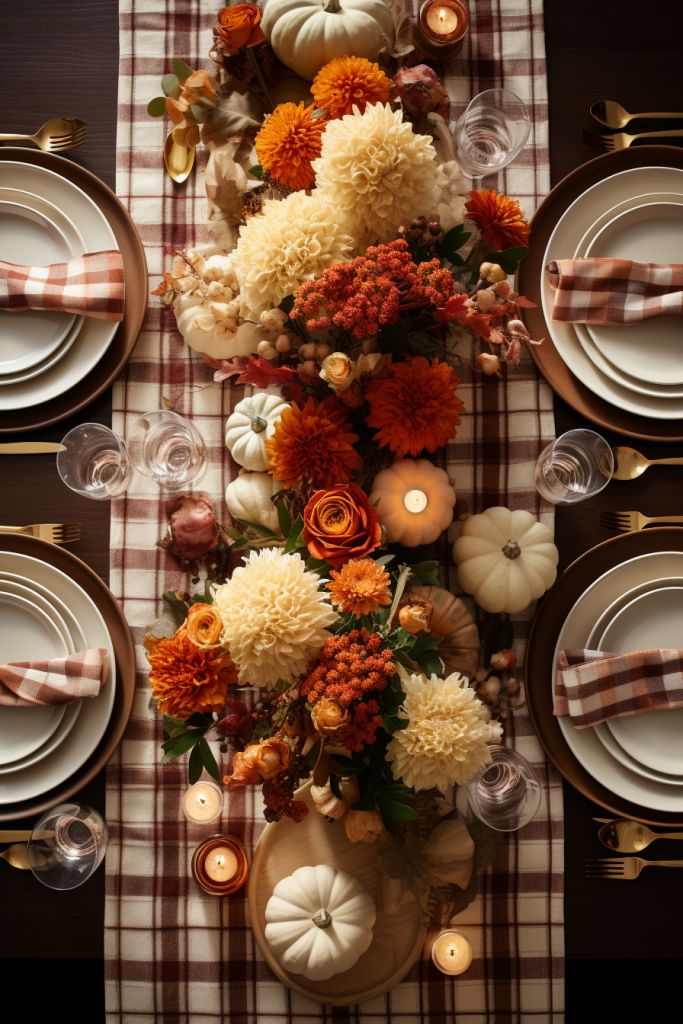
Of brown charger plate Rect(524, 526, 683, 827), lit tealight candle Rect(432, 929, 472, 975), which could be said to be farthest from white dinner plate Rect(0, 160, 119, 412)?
lit tealight candle Rect(432, 929, 472, 975)

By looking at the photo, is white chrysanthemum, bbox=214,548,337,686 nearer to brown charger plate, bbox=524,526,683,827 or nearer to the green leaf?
brown charger plate, bbox=524,526,683,827

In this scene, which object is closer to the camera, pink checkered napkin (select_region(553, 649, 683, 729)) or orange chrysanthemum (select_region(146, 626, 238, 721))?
orange chrysanthemum (select_region(146, 626, 238, 721))

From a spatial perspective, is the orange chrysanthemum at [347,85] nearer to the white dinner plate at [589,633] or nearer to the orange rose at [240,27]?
the orange rose at [240,27]

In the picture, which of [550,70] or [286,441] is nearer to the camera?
[286,441]

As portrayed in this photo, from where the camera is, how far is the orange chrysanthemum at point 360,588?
0.99 meters

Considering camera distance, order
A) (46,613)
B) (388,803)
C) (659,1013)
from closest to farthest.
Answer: (388,803)
(46,613)
(659,1013)

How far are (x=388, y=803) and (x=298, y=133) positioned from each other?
100 cm

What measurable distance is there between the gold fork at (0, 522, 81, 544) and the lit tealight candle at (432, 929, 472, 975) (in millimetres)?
947

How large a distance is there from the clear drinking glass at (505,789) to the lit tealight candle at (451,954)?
240 mm

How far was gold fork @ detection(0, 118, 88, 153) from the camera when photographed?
1.47 metres

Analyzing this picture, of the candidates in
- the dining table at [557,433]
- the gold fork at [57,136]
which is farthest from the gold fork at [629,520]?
the gold fork at [57,136]

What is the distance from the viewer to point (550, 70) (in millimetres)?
1507

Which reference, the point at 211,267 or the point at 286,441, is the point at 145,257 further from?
the point at 286,441

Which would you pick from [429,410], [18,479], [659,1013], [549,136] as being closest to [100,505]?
[18,479]
